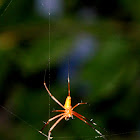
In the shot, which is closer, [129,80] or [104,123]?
[129,80]

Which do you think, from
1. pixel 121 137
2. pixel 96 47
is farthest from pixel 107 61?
pixel 121 137

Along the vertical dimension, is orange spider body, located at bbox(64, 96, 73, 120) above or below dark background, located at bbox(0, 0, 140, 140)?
below

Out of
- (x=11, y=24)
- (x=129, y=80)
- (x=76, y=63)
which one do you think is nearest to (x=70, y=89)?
(x=76, y=63)

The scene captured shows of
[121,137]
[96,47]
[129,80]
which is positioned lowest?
[121,137]

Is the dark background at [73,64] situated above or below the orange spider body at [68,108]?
above

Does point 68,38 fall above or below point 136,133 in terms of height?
above

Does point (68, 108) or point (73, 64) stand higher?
point (73, 64)

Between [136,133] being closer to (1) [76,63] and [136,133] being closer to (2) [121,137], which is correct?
(2) [121,137]
